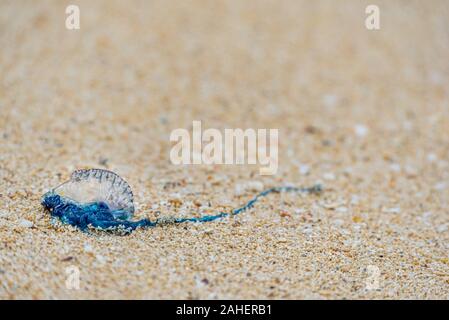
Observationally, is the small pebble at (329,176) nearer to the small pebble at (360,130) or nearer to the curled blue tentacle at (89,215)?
the small pebble at (360,130)

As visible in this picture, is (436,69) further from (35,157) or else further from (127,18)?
(35,157)

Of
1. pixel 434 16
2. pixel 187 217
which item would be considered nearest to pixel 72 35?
pixel 187 217

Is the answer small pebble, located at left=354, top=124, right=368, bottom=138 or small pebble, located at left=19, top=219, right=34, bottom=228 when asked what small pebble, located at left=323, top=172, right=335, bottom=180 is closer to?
small pebble, located at left=354, top=124, right=368, bottom=138

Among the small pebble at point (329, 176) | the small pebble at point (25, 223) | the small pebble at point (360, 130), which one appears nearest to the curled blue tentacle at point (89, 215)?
the small pebble at point (25, 223)

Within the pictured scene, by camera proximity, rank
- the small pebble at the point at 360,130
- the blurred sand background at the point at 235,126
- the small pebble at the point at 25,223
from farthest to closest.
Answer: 1. the small pebble at the point at 360,130
2. the small pebble at the point at 25,223
3. the blurred sand background at the point at 235,126

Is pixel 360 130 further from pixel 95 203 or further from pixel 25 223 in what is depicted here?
pixel 25 223

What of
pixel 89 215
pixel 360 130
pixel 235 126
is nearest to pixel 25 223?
pixel 89 215
